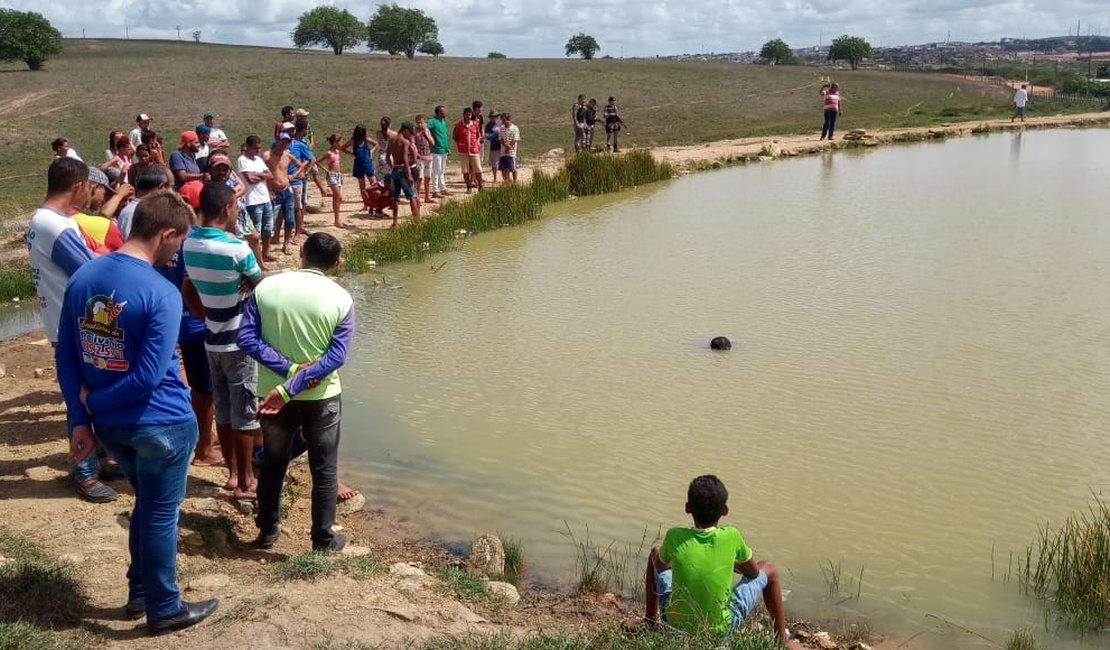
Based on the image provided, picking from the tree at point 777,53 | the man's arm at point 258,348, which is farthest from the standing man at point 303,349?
the tree at point 777,53

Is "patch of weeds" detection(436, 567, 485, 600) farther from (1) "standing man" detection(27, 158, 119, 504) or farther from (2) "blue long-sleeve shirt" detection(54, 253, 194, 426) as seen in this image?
(1) "standing man" detection(27, 158, 119, 504)

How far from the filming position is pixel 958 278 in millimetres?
11352

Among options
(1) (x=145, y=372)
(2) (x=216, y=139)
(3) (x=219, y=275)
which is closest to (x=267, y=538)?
(3) (x=219, y=275)

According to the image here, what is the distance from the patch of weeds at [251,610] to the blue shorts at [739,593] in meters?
1.60

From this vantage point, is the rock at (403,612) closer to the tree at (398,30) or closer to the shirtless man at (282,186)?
the shirtless man at (282,186)

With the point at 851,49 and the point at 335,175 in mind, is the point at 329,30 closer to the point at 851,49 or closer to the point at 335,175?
the point at 851,49

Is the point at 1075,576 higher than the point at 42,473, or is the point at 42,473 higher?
the point at 42,473

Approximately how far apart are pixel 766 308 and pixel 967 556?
5053 mm

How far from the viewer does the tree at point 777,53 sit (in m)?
127

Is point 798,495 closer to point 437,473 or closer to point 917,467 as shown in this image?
point 917,467

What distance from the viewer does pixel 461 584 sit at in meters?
4.77

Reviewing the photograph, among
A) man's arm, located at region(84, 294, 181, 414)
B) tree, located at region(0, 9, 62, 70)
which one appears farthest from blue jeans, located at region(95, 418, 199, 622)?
tree, located at region(0, 9, 62, 70)

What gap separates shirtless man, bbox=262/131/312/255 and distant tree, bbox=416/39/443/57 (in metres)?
91.8

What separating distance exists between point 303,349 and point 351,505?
1.75 metres
